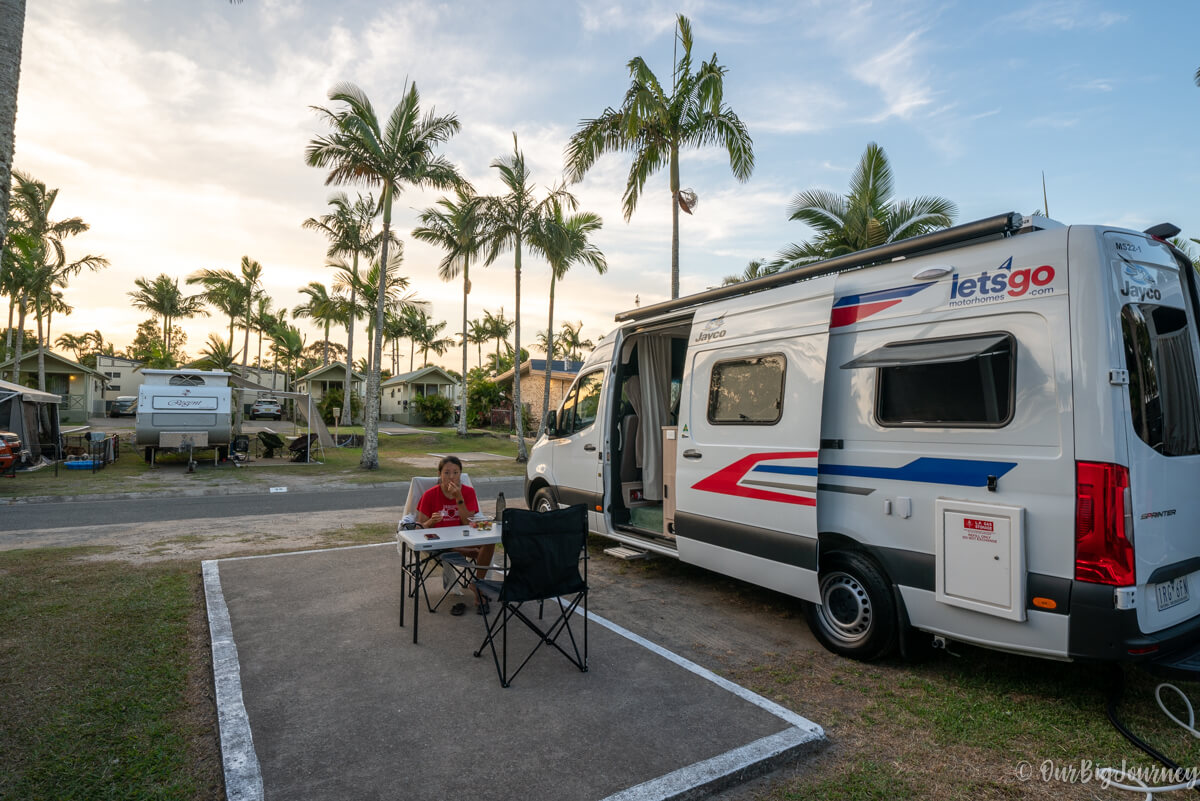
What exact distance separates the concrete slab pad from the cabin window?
1.98 m

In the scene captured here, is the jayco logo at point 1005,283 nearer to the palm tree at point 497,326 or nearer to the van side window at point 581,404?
the van side window at point 581,404

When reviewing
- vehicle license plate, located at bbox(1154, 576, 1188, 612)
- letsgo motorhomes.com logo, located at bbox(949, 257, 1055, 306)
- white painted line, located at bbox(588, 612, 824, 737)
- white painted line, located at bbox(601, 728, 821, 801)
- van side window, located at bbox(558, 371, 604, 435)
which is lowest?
white painted line, located at bbox(588, 612, 824, 737)

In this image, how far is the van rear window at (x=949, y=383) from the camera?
344 cm

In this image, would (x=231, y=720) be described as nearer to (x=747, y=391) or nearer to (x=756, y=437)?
(x=756, y=437)

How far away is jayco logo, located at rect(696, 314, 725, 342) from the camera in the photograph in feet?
17.3

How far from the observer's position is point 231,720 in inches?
126

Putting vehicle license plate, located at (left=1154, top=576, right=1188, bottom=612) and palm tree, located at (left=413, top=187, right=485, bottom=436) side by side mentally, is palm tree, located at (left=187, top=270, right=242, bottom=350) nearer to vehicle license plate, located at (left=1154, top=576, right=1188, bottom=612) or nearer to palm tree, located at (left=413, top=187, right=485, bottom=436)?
palm tree, located at (left=413, top=187, right=485, bottom=436)

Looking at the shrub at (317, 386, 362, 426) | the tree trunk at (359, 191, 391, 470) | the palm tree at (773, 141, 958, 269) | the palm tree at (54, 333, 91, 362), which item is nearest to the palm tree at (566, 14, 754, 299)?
the palm tree at (773, 141, 958, 269)

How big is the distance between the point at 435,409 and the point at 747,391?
34799 mm

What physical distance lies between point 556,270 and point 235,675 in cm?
1668

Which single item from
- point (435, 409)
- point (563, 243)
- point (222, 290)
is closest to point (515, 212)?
point (563, 243)

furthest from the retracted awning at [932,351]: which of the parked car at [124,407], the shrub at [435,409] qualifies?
the parked car at [124,407]

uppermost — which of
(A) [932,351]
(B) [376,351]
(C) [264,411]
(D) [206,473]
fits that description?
(B) [376,351]

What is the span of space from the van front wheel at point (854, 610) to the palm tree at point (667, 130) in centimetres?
867
